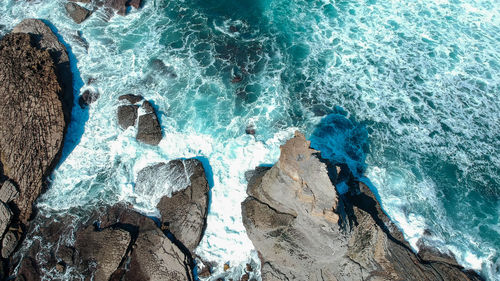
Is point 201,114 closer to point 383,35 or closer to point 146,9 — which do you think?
point 146,9

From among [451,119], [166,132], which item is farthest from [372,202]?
[166,132]

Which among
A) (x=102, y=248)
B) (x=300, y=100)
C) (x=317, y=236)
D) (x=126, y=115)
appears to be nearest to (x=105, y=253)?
(x=102, y=248)

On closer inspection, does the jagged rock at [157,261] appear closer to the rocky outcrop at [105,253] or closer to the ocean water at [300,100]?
the rocky outcrop at [105,253]

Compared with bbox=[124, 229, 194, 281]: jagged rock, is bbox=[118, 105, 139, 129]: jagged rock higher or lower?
higher

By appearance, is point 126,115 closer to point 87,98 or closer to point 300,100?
point 87,98

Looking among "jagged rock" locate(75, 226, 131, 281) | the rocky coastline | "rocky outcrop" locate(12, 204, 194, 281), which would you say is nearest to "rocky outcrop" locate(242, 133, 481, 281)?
the rocky coastline

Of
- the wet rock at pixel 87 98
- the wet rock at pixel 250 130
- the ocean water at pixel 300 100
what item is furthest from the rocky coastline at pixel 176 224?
the wet rock at pixel 250 130

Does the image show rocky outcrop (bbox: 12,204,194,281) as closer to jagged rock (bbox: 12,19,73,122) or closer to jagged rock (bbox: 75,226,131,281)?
jagged rock (bbox: 75,226,131,281)
